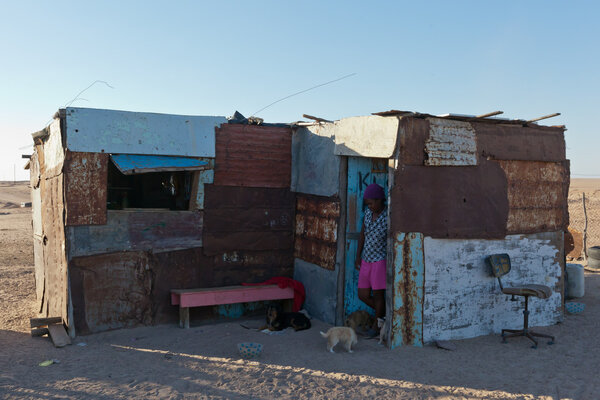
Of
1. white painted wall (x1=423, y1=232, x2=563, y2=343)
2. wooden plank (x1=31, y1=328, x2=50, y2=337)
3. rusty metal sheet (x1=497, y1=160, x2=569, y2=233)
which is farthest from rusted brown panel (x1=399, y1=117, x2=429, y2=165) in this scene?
wooden plank (x1=31, y1=328, x2=50, y2=337)

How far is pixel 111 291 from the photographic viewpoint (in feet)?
22.6

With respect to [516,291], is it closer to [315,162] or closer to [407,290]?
[407,290]

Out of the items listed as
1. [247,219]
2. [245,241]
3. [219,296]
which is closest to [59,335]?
[219,296]

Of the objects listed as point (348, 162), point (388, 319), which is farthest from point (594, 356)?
point (348, 162)

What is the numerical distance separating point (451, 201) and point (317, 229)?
1905 millimetres

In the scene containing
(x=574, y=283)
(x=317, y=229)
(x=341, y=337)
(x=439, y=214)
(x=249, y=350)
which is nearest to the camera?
(x=249, y=350)

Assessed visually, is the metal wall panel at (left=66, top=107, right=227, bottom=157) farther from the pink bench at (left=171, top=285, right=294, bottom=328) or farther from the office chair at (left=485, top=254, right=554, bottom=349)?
the office chair at (left=485, top=254, right=554, bottom=349)

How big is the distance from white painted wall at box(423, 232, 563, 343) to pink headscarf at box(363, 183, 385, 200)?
2.47 ft

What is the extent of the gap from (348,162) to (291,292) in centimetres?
204

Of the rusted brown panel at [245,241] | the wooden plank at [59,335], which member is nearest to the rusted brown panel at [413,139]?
the rusted brown panel at [245,241]

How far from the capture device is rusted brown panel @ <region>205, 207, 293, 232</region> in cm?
749

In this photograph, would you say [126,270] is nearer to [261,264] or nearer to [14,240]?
[261,264]

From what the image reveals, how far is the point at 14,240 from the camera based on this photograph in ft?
54.4

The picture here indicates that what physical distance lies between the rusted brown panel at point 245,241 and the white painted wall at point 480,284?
240 centimetres
